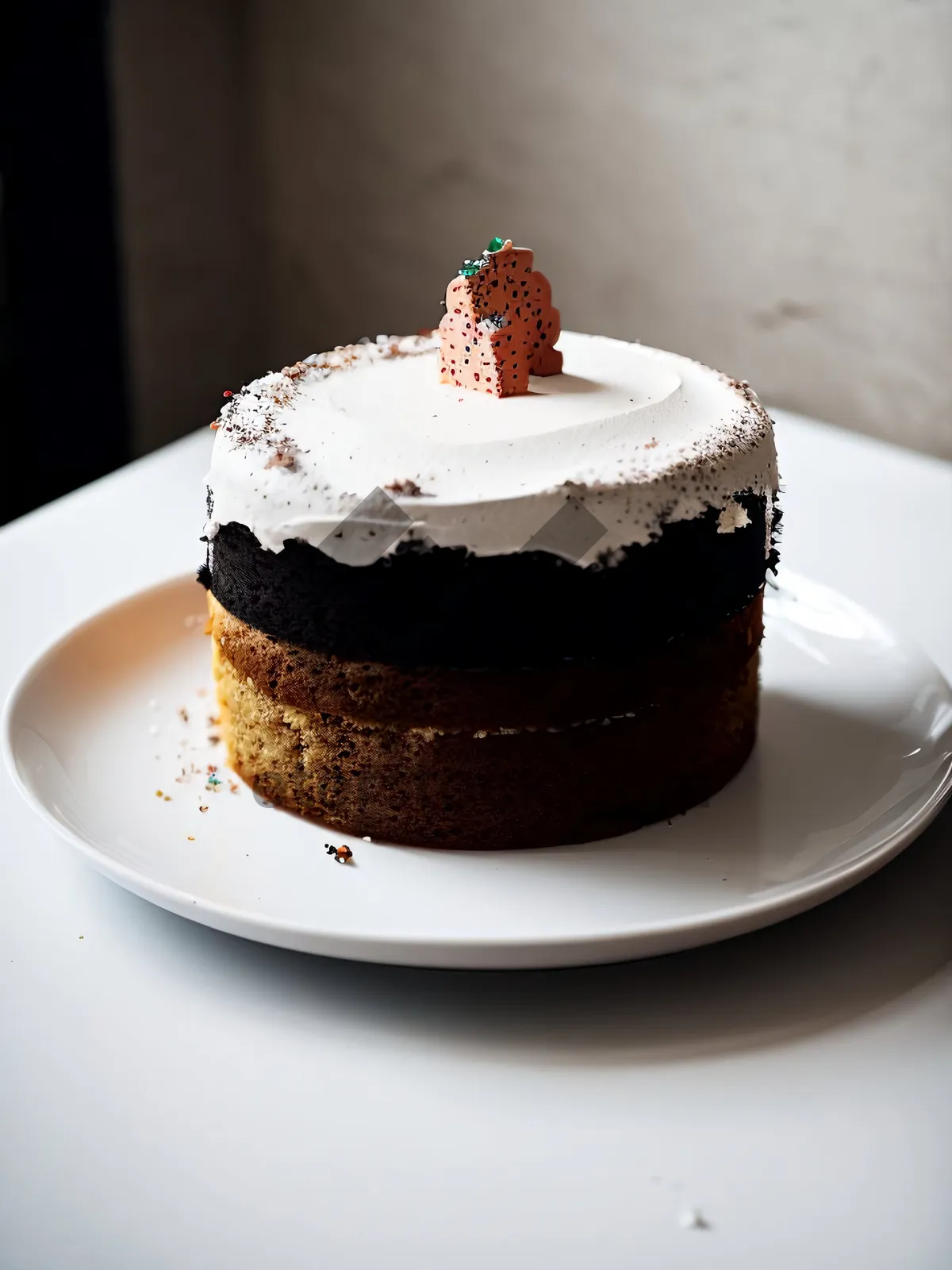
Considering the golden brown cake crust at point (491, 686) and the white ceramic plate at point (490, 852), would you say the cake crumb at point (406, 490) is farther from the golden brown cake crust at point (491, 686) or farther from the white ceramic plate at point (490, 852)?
the white ceramic plate at point (490, 852)

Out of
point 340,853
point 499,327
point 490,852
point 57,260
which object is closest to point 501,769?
point 490,852

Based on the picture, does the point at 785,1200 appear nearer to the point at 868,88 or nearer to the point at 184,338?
the point at 868,88

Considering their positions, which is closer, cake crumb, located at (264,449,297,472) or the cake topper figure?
cake crumb, located at (264,449,297,472)

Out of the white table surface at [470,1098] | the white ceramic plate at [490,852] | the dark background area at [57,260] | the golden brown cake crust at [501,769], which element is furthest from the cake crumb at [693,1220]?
the dark background area at [57,260]

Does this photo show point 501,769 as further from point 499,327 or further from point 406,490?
point 499,327

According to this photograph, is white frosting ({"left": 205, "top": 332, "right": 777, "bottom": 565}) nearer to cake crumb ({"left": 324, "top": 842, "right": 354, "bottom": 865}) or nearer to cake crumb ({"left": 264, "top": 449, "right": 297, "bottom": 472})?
cake crumb ({"left": 264, "top": 449, "right": 297, "bottom": 472})

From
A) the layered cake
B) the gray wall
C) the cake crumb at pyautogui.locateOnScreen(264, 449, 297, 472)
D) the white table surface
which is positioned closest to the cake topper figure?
the layered cake
